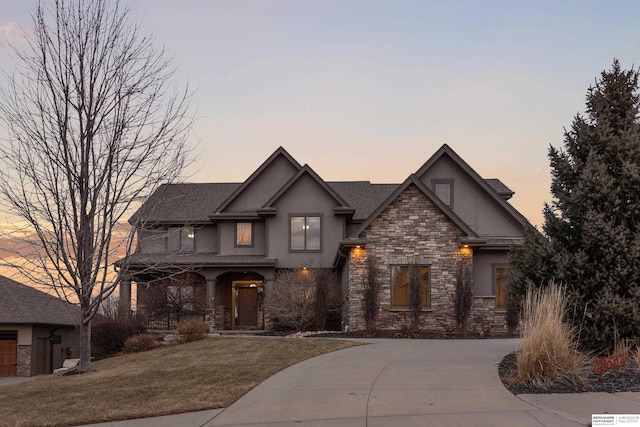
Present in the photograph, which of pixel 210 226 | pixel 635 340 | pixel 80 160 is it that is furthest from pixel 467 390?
pixel 210 226

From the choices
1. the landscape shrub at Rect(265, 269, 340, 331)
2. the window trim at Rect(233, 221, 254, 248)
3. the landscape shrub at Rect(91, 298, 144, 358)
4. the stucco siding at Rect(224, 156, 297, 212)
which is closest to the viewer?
the landscape shrub at Rect(91, 298, 144, 358)

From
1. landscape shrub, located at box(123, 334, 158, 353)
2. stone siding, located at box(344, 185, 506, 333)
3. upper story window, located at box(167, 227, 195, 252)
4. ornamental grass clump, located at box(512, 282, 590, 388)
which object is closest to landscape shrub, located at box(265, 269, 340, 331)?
stone siding, located at box(344, 185, 506, 333)

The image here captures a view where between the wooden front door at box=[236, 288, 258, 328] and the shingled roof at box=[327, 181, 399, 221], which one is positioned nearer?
the wooden front door at box=[236, 288, 258, 328]

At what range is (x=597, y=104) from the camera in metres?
12.8

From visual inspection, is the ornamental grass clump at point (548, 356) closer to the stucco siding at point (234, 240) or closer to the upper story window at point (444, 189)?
the upper story window at point (444, 189)

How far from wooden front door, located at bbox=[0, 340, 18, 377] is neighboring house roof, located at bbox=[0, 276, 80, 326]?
4.91 ft

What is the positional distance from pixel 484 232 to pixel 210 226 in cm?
1308

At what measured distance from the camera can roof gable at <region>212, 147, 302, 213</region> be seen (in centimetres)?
2997

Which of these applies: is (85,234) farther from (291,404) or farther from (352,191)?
(352,191)

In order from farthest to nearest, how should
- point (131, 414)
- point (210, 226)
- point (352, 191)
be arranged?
point (352, 191), point (210, 226), point (131, 414)

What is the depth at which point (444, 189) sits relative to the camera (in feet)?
91.6

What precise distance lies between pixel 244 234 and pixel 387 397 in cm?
2098

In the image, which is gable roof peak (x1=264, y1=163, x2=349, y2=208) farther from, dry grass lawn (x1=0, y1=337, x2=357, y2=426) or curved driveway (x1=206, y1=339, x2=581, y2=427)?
curved driveway (x1=206, y1=339, x2=581, y2=427)

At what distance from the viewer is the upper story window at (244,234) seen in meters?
30.2
